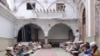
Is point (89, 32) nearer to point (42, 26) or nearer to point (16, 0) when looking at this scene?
point (42, 26)

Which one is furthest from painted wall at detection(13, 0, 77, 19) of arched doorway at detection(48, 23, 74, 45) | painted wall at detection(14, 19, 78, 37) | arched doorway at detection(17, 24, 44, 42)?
arched doorway at detection(48, 23, 74, 45)

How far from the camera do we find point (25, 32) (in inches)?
1160

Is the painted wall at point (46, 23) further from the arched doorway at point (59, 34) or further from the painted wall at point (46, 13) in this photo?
the arched doorway at point (59, 34)

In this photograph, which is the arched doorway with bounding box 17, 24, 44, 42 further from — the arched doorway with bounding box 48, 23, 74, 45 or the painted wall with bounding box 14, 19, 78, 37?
the painted wall with bounding box 14, 19, 78, 37

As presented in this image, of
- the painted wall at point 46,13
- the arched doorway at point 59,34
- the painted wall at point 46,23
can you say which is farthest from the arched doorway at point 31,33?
the painted wall at point 46,13

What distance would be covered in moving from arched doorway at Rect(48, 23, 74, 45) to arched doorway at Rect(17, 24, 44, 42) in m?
1.23

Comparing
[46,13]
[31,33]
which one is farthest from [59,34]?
[46,13]

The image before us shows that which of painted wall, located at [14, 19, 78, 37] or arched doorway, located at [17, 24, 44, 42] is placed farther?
arched doorway, located at [17, 24, 44, 42]

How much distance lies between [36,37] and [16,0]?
5128mm

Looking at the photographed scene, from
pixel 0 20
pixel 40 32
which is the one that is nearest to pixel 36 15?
pixel 40 32

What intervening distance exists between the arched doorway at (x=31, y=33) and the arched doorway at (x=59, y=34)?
4.04ft

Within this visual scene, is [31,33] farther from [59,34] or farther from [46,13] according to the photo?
[46,13]

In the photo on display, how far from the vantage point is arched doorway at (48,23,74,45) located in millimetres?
30350

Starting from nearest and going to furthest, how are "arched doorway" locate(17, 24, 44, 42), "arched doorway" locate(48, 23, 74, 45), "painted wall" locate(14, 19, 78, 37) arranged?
"painted wall" locate(14, 19, 78, 37)
"arched doorway" locate(17, 24, 44, 42)
"arched doorway" locate(48, 23, 74, 45)
